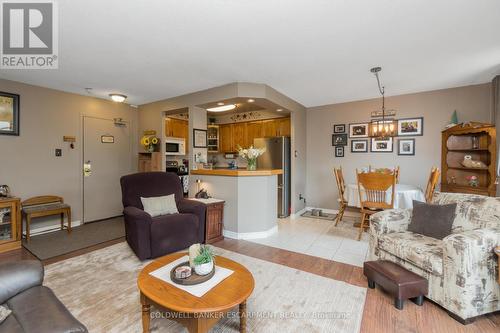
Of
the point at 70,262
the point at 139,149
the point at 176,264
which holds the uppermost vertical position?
the point at 139,149

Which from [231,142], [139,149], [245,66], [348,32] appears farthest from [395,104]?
[139,149]

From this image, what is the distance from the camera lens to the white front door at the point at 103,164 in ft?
15.0

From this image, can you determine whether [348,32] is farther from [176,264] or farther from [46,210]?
[46,210]

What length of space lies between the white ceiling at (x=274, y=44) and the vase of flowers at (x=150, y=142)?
1.23m

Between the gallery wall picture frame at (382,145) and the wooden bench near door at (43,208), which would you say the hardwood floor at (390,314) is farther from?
the gallery wall picture frame at (382,145)

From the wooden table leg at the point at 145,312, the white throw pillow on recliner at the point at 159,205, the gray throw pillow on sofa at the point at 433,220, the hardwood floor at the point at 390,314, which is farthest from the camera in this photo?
the white throw pillow on recliner at the point at 159,205

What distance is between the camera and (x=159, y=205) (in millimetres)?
3098

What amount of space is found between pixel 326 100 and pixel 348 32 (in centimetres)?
278

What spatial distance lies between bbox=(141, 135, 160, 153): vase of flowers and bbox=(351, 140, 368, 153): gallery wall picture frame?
4.21 m

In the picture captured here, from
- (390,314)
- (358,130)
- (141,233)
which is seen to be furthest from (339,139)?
(141,233)

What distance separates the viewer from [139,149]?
5.36 meters

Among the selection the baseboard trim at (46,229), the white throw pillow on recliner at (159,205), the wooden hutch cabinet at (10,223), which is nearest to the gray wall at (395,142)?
the white throw pillow on recliner at (159,205)

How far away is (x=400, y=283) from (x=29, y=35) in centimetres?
417

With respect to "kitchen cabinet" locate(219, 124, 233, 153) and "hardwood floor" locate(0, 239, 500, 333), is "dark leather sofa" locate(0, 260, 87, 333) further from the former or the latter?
"kitchen cabinet" locate(219, 124, 233, 153)
